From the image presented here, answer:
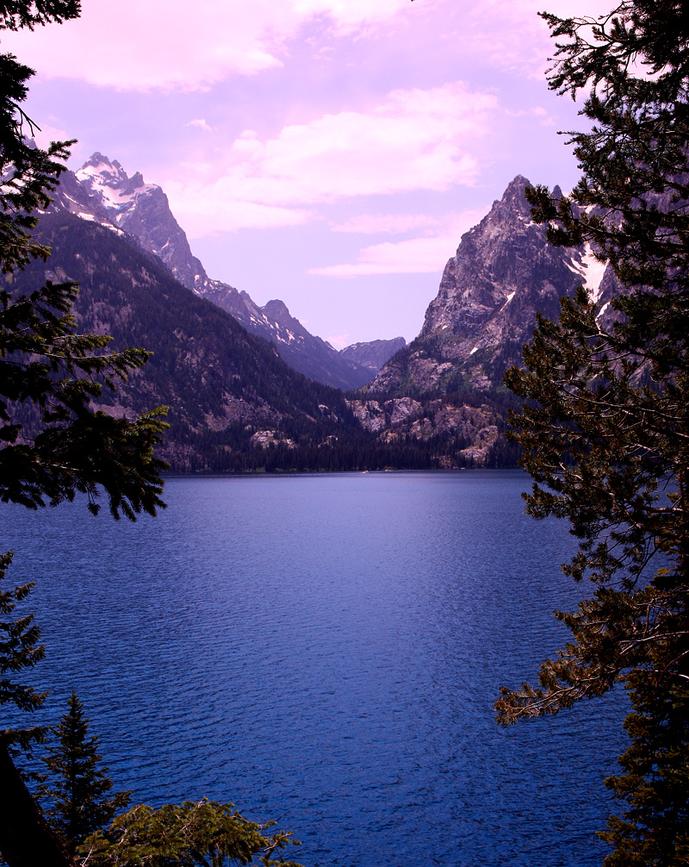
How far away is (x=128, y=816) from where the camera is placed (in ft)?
Answer: 37.8

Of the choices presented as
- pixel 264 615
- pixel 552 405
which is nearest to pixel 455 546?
pixel 264 615

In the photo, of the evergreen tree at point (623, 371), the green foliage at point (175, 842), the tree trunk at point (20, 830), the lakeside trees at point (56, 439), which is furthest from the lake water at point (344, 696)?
the tree trunk at point (20, 830)

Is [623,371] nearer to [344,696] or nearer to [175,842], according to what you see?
[175,842]

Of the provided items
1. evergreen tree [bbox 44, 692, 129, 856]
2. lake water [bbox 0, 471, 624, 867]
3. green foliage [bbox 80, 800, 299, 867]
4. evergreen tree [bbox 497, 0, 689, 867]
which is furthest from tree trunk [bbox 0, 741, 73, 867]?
lake water [bbox 0, 471, 624, 867]

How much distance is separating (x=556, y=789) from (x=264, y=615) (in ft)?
149

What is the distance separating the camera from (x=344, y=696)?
54.9 m

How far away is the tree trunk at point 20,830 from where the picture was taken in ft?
27.1

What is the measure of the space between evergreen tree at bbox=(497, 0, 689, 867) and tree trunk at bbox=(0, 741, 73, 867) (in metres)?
11.4

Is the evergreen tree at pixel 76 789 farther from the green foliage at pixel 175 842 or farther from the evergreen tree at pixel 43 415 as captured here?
the evergreen tree at pixel 43 415

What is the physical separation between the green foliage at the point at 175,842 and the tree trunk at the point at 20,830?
1.74 metres

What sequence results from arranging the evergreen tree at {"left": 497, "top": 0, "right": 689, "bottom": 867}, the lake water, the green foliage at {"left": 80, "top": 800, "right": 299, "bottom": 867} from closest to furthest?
1. the green foliage at {"left": 80, "top": 800, "right": 299, "bottom": 867}
2. the evergreen tree at {"left": 497, "top": 0, "right": 689, "bottom": 867}
3. the lake water

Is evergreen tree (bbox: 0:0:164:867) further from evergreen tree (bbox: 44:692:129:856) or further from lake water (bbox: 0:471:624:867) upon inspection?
lake water (bbox: 0:471:624:867)

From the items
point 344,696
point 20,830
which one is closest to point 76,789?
point 20,830

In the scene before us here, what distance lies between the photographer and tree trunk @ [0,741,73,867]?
325 inches
